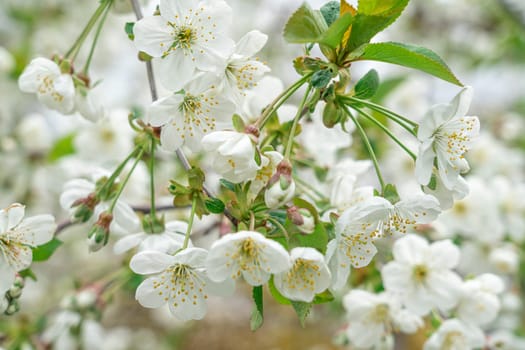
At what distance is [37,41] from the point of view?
2248mm

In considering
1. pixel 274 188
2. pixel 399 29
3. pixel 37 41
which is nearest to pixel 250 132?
pixel 274 188

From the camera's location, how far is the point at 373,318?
3.39 feet

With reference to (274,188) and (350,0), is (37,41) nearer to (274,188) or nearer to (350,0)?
(350,0)

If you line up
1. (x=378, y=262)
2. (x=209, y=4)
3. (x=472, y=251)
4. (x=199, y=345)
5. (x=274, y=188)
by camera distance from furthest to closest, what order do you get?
(x=199, y=345) → (x=472, y=251) → (x=378, y=262) → (x=209, y=4) → (x=274, y=188)

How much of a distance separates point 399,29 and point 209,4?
274 cm

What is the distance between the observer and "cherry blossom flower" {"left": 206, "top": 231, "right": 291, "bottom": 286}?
0.60 meters

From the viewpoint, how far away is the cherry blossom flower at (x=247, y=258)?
0.60 m

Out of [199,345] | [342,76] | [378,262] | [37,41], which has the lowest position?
[199,345]

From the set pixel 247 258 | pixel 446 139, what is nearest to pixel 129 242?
pixel 247 258

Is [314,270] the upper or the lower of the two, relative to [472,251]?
upper

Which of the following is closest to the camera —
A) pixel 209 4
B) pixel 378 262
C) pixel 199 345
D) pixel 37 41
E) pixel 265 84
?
pixel 209 4

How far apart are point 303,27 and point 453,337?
673 mm

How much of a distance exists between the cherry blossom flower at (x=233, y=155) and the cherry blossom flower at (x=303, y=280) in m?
0.13

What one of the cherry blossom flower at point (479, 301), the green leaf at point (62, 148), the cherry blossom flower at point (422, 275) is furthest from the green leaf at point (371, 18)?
the green leaf at point (62, 148)
